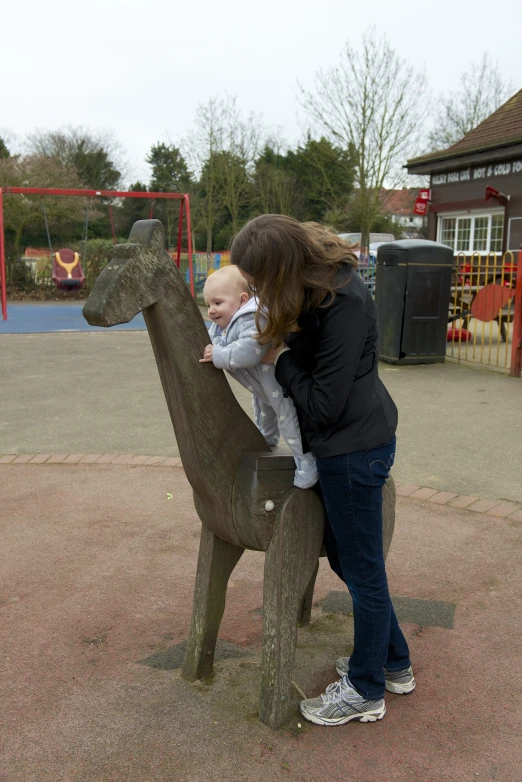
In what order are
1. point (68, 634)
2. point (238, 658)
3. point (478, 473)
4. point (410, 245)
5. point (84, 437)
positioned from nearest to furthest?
point (238, 658)
point (68, 634)
point (478, 473)
point (84, 437)
point (410, 245)

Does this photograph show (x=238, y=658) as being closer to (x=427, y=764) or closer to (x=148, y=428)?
(x=427, y=764)

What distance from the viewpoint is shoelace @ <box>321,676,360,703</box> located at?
254 cm

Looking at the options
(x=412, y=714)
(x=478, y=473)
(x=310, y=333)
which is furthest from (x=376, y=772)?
(x=478, y=473)

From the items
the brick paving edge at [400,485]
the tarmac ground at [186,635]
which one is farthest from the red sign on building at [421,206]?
the brick paving edge at [400,485]

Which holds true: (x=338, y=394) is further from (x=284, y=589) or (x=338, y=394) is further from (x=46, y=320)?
(x=46, y=320)

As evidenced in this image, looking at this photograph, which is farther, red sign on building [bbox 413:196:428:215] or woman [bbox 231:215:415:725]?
red sign on building [bbox 413:196:428:215]

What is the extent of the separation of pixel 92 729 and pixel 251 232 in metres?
1.71

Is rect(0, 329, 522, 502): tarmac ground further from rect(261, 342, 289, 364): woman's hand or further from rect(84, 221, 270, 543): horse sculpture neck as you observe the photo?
rect(261, 342, 289, 364): woman's hand

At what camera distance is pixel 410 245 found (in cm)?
998

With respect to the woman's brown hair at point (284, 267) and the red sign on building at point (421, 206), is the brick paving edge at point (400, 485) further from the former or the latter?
the red sign on building at point (421, 206)

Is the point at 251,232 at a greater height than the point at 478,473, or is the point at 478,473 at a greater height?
the point at 251,232

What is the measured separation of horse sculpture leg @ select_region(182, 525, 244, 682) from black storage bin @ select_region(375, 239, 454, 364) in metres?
7.64

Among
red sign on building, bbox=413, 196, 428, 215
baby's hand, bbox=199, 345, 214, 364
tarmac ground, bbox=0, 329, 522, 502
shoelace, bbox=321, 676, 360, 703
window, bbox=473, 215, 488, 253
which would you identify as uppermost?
red sign on building, bbox=413, 196, 428, 215

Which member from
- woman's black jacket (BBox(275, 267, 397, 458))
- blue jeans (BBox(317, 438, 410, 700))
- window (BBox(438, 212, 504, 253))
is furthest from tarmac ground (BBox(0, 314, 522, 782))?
window (BBox(438, 212, 504, 253))
